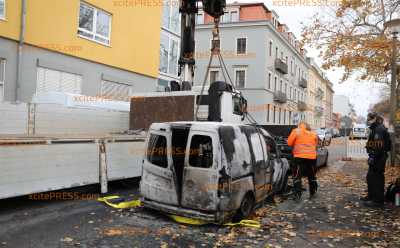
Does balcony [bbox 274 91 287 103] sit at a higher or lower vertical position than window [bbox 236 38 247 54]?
lower

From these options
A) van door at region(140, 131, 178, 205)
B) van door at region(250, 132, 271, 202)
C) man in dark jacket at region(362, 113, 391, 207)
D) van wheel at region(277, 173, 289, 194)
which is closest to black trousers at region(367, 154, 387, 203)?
man in dark jacket at region(362, 113, 391, 207)

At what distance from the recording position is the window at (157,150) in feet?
22.2

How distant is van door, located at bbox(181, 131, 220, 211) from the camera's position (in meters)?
6.06

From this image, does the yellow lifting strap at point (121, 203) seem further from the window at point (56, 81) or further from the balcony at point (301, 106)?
the balcony at point (301, 106)

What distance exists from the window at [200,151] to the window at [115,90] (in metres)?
10.8

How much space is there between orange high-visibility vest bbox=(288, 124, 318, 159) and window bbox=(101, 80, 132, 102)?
395 inches

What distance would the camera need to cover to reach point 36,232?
5711mm

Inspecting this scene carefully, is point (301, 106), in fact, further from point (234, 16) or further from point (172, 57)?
point (172, 57)

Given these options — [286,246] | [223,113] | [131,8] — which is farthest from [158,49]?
[286,246]

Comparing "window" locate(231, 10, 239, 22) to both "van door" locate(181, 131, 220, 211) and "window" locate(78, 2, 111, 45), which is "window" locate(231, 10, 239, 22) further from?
"van door" locate(181, 131, 220, 211)

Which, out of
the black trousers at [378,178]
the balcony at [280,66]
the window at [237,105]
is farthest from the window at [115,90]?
the balcony at [280,66]

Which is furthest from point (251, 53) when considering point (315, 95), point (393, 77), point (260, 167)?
point (315, 95)

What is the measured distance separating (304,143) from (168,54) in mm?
14340

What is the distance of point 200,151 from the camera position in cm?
638
